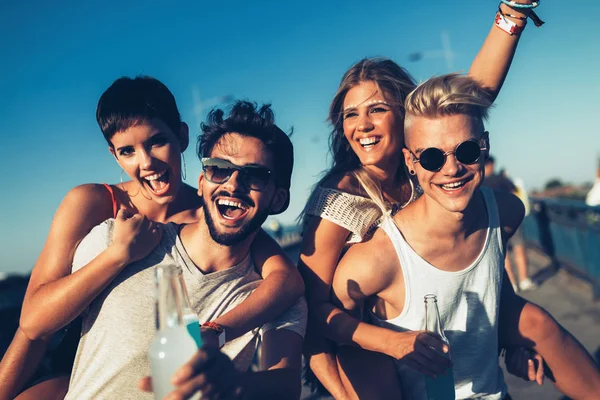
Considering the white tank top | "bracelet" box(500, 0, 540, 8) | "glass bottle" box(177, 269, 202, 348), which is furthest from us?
"bracelet" box(500, 0, 540, 8)

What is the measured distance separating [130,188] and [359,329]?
174cm

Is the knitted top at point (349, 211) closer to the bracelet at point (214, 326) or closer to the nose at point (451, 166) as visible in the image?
the nose at point (451, 166)

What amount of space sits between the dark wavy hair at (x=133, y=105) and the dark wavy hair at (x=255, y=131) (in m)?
0.39

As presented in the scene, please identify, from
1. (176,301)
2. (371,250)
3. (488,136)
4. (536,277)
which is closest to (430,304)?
(371,250)

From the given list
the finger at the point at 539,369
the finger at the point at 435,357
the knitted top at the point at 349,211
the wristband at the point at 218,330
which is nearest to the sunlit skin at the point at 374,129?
the knitted top at the point at 349,211

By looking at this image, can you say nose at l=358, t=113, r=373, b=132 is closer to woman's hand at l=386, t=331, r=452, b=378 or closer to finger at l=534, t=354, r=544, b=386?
woman's hand at l=386, t=331, r=452, b=378

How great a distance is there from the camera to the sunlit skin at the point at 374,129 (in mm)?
3211

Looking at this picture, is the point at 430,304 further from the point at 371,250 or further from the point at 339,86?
the point at 339,86

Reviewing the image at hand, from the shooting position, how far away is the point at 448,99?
8.54ft

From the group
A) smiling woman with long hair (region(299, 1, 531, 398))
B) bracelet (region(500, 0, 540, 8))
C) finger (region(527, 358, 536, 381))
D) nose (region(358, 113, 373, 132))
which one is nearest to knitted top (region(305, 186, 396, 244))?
smiling woman with long hair (region(299, 1, 531, 398))

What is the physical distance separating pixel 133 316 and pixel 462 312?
1.72 meters

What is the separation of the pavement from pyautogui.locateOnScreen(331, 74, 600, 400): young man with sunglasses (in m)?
2.05

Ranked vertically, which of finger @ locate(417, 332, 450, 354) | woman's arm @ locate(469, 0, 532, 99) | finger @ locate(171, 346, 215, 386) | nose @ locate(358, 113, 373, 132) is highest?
woman's arm @ locate(469, 0, 532, 99)

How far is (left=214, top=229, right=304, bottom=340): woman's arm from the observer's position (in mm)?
2414
